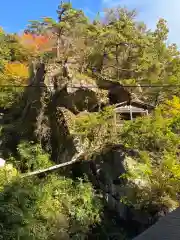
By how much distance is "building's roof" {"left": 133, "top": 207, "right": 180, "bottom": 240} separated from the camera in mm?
6227

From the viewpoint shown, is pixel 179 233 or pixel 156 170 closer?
pixel 179 233

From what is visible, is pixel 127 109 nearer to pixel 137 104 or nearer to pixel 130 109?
pixel 130 109

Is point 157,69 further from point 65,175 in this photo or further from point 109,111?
point 65,175

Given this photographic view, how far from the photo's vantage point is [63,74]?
1677cm

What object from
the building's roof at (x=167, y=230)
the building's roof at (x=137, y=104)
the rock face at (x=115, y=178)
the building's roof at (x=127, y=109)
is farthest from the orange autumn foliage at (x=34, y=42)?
the building's roof at (x=167, y=230)

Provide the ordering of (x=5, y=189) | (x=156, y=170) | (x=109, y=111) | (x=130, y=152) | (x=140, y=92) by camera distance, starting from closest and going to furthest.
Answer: (x=5, y=189) → (x=156, y=170) → (x=130, y=152) → (x=109, y=111) → (x=140, y=92)

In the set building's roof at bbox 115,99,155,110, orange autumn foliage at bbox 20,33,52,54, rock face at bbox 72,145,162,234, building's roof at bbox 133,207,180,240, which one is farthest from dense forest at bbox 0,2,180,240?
building's roof at bbox 133,207,180,240

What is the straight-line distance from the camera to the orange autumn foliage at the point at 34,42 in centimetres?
2503

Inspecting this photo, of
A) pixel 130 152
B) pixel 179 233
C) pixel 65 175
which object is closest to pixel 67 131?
pixel 65 175

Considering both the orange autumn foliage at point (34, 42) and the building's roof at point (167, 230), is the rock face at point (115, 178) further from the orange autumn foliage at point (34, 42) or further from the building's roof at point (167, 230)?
the orange autumn foliage at point (34, 42)

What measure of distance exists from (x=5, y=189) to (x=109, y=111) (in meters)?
6.02

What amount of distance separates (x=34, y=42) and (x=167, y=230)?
22.8m

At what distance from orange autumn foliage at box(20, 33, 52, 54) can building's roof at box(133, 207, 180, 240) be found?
756 inches

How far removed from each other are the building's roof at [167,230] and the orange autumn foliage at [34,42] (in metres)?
19.2
